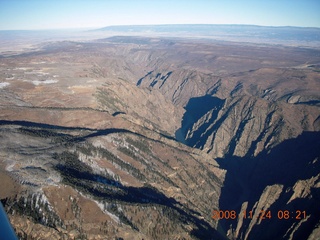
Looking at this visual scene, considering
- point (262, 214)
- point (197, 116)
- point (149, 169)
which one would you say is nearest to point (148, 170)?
point (149, 169)

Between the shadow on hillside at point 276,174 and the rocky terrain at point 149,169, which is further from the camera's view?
the shadow on hillside at point 276,174

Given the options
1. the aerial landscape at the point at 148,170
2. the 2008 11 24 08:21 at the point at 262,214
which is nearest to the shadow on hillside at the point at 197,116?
the aerial landscape at the point at 148,170

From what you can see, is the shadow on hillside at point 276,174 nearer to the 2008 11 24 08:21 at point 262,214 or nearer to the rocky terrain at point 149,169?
the rocky terrain at point 149,169

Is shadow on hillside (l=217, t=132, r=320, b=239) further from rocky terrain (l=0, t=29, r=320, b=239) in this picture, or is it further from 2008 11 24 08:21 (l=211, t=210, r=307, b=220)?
2008 11 24 08:21 (l=211, t=210, r=307, b=220)

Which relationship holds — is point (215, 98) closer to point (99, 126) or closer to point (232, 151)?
point (232, 151)

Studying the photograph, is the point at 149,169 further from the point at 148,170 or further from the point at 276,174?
the point at 276,174

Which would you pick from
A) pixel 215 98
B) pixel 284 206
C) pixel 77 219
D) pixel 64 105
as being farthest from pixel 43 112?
pixel 215 98
